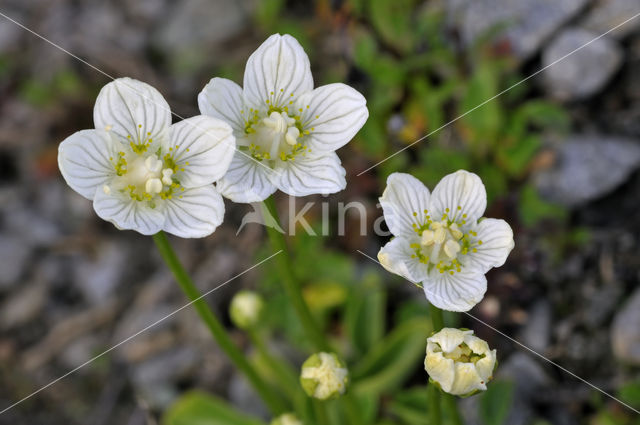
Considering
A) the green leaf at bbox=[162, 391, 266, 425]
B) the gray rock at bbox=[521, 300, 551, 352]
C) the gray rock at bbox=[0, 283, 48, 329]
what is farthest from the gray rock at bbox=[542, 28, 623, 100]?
the gray rock at bbox=[0, 283, 48, 329]

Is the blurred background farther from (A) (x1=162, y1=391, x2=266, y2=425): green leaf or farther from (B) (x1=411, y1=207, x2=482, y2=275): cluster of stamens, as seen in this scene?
(B) (x1=411, y1=207, x2=482, y2=275): cluster of stamens

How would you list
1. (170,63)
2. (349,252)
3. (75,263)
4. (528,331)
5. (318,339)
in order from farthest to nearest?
1. (170,63)
2. (75,263)
3. (349,252)
4. (528,331)
5. (318,339)

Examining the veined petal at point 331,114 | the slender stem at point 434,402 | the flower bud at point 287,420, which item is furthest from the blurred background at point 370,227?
the veined petal at point 331,114

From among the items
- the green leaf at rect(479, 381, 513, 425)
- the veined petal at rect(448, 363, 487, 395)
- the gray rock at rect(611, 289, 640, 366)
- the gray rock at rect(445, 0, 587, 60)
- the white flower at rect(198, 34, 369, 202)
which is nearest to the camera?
the veined petal at rect(448, 363, 487, 395)

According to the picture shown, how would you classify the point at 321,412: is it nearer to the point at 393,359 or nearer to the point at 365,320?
the point at 393,359

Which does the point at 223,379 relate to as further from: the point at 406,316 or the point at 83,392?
the point at 406,316

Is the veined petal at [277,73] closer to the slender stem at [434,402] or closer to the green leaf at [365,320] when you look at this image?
the slender stem at [434,402]

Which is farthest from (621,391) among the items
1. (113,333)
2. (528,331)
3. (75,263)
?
(75,263)
